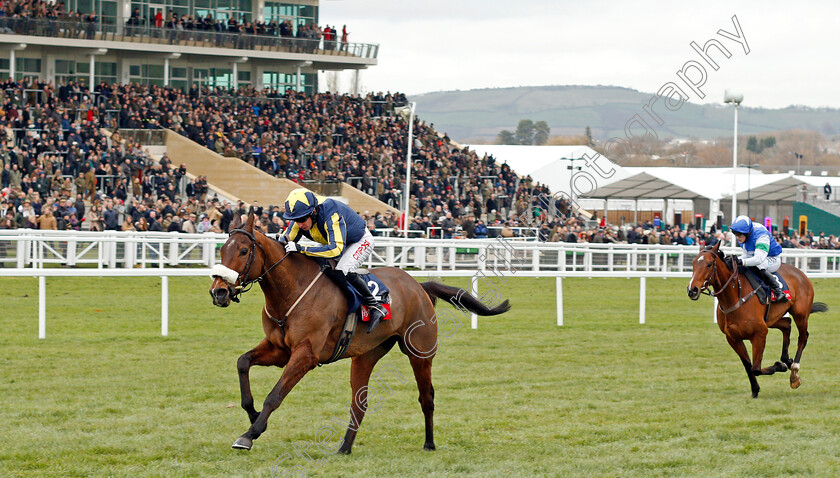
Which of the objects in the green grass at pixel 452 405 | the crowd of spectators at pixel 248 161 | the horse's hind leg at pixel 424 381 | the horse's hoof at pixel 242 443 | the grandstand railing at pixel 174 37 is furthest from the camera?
the grandstand railing at pixel 174 37

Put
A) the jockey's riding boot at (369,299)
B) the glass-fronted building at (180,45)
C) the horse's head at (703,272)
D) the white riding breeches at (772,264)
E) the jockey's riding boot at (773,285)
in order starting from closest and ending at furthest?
the jockey's riding boot at (369,299), the horse's head at (703,272), the jockey's riding boot at (773,285), the white riding breeches at (772,264), the glass-fronted building at (180,45)

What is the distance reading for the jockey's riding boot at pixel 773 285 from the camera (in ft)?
31.4

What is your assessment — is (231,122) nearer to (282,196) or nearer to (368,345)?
(282,196)

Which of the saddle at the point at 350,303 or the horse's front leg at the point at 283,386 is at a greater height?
the saddle at the point at 350,303

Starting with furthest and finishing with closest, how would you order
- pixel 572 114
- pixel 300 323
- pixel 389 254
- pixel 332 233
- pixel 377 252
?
pixel 572 114 → pixel 377 252 → pixel 389 254 → pixel 332 233 → pixel 300 323

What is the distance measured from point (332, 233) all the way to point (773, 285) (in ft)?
16.2

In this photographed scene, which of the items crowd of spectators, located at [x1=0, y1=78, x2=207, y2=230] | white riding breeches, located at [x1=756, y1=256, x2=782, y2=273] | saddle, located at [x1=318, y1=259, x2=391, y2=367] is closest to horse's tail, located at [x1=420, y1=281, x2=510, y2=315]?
saddle, located at [x1=318, y1=259, x2=391, y2=367]

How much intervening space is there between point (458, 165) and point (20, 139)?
46.6 feet

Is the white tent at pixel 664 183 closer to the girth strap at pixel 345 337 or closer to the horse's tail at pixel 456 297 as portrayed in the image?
the horse's tail at pixel 456 297

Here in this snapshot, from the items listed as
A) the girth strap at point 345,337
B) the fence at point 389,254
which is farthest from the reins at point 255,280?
the fence at point 389,254

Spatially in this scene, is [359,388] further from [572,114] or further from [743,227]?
[572,114]

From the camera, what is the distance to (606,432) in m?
7.19

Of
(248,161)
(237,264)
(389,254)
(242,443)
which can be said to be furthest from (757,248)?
(248,161)

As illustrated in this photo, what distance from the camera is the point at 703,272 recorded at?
905 centimetres
